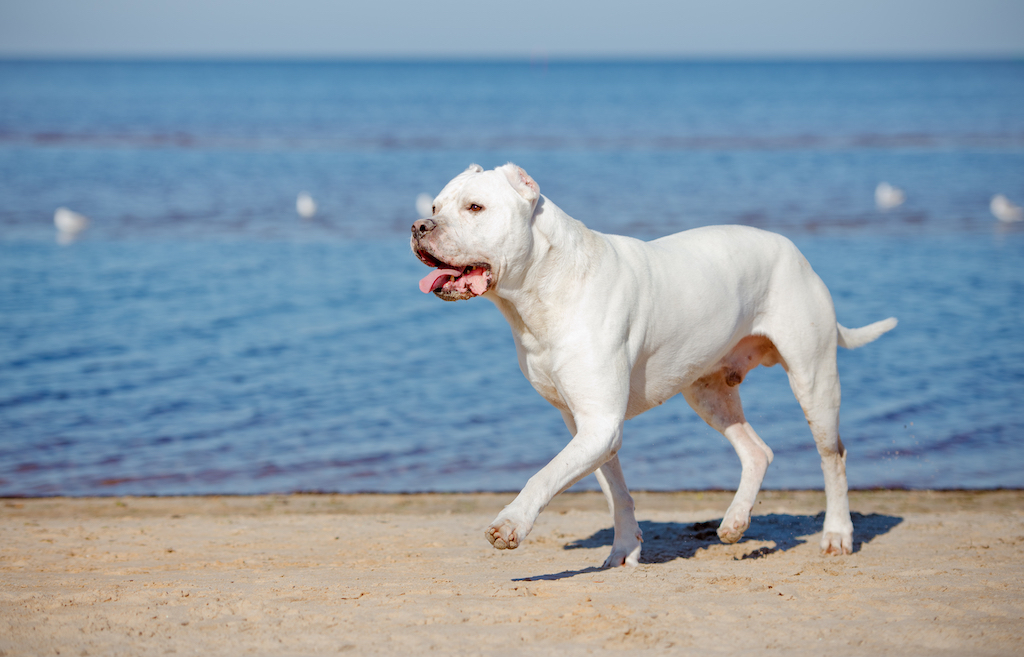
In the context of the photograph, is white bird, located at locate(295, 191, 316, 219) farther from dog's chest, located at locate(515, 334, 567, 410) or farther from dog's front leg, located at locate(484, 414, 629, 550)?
dog's front leg, located at locate(484, 414, 629, 550)

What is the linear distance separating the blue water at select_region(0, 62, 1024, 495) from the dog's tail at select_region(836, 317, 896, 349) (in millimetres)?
2147

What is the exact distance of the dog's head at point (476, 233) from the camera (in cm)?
430

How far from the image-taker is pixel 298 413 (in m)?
9.29

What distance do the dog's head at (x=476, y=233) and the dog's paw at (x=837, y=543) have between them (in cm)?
276

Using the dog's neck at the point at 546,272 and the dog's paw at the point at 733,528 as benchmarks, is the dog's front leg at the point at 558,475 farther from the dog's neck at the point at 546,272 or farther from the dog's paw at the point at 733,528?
the dog's paw at the point at 733,528

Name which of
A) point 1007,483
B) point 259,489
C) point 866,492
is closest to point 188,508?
point 259,489

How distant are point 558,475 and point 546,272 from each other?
3.23 ft

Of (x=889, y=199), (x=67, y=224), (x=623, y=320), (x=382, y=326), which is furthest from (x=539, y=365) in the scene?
(x=889, y=199)

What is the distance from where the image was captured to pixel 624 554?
528 cm

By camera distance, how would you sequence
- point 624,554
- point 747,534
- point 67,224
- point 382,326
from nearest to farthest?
point 624,554 → point 747,534 → point 382,326 → point 67,224

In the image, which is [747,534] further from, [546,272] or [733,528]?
[546,272]

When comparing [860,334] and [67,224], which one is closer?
[860,334]

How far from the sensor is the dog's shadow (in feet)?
19.1

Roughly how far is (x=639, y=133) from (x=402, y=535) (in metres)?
41.7
